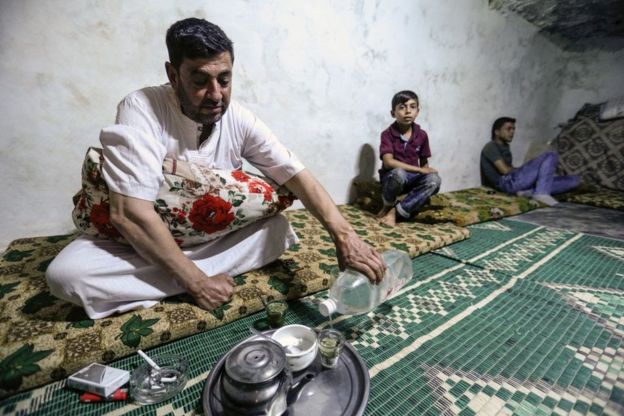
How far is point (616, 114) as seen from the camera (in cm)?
412

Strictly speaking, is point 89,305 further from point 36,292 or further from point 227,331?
point 227,331

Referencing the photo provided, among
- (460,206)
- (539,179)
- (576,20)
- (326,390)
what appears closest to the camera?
(326,390)

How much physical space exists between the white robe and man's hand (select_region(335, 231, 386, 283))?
38 cm

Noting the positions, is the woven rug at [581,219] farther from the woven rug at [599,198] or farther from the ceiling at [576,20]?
the ceiling at [576,20]

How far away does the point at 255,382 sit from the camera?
0.61 m

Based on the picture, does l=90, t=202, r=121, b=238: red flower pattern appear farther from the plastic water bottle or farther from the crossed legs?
the crossed legs

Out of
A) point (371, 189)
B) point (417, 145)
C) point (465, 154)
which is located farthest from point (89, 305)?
point (465, 154)

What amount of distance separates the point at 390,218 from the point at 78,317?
80.8 inches

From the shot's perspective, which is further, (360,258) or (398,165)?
(398,165)

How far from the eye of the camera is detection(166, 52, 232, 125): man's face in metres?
1.07

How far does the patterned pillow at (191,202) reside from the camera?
3.61ft

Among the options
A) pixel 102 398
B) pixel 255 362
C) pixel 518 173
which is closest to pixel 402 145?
pixel 518 173

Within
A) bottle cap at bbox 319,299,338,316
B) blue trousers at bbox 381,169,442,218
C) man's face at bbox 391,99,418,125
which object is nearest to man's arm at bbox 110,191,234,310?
bottle cap at bbox 319,299,338,316

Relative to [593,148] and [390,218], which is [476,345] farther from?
[593,148]
